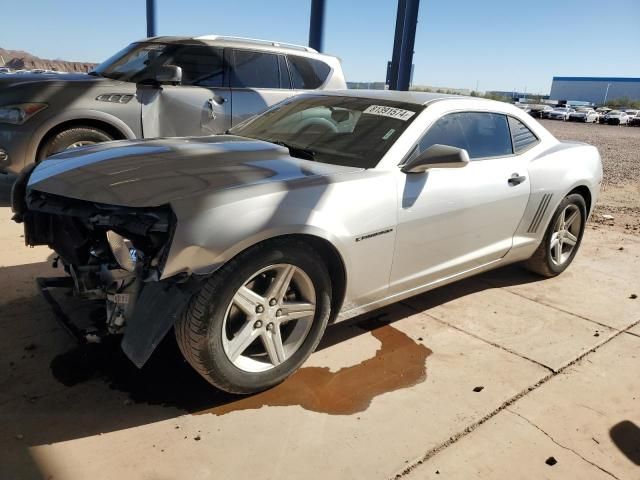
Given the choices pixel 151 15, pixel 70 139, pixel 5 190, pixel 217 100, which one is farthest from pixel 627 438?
pixel 151 15

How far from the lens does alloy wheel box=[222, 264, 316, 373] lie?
2.54 m

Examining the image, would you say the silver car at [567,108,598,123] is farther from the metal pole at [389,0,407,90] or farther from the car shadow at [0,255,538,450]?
the car shadow at [0,255,538,450]

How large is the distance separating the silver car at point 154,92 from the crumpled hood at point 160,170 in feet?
8.96

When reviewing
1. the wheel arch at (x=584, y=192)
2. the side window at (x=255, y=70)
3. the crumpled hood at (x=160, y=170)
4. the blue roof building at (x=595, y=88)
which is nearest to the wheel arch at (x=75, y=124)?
the side window at (x=255, y=70)

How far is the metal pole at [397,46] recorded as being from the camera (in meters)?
13.5

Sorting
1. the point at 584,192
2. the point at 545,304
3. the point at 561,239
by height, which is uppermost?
the point at 584,192

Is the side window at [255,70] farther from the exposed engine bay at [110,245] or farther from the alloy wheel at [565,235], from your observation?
the exposed engine bay at [110,245]

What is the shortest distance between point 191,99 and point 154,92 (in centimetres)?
42

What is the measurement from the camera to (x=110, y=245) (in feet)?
8.27

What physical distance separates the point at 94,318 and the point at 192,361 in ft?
3.45

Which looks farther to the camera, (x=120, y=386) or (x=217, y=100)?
(x=217, y=100)

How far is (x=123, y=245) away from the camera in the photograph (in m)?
2.49

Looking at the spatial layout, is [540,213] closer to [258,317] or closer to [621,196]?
[258,317]

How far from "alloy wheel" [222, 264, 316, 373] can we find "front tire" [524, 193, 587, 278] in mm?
2565
